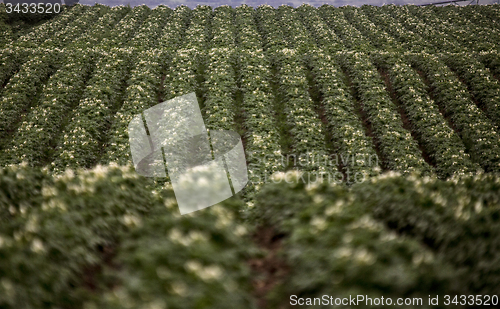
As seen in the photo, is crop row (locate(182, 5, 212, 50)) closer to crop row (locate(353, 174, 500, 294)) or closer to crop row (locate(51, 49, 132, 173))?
crop row (locate(51, 49, 132, 173))

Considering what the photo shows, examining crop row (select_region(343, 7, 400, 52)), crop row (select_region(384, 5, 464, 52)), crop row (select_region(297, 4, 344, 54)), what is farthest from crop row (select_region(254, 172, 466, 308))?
crop row (select_region(384, 5, 464, 52))

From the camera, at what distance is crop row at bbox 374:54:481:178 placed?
14.9m

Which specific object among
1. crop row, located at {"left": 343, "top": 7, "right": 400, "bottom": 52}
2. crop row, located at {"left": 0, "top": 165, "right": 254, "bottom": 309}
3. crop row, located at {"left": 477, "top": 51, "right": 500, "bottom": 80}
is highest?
crop row, located at {"left": 343, "top": 7, "right": 400, "bottom": 52}

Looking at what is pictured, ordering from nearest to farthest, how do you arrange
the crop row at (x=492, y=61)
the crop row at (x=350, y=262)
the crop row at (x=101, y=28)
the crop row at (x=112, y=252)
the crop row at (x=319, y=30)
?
the crop row at (x=112, y=252) → the crop row at (x=350, y=262) → the crop row at (x=492, y=61) → the crop row at (x=319, y=30) → the crop row at (x=101, y=28)

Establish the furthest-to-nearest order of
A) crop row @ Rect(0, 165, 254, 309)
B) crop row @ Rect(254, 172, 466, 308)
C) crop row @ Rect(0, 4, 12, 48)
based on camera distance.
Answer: crop row @ Rect(0, 4, 12, 48) < crop row @ Rect(254, 172, 466, 308) < crop row @ Rect(0, 165, 254, 309)

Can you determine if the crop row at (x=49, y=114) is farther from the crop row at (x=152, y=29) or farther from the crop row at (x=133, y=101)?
the crop row at (x=152, y=29)

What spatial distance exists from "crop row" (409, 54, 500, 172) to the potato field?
10cm

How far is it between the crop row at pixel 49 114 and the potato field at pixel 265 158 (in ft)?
0.33

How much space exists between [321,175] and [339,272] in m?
9.95

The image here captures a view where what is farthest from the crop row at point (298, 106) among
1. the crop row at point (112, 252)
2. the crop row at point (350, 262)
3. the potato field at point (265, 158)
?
the crop row at point (112, 252)

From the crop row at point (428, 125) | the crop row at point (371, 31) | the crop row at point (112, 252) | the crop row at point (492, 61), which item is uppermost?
the crop row at point (371, 31)

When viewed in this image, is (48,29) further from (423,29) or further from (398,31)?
(423,29)

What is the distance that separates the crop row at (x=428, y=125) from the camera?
49.0ft

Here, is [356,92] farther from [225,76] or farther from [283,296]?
[283,296]
